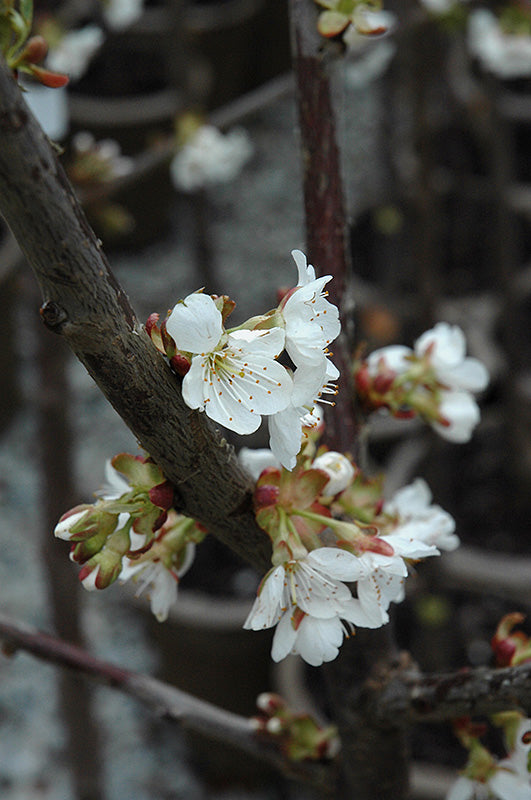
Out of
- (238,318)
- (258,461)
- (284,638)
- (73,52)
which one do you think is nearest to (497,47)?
(73,52)

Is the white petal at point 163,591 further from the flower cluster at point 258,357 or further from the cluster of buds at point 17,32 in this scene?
the cluster of buds at point 17,32

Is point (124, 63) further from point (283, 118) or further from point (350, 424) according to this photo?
point (350, 424)

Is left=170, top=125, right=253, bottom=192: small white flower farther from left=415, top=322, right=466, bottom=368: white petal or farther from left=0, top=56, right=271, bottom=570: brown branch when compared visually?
left=0, top=56, right=271, bottom=570: brown branch

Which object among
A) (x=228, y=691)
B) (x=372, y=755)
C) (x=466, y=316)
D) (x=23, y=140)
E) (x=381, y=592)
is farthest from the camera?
(x=466, y=316)

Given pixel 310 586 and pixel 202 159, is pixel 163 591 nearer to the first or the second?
pixel 310 586

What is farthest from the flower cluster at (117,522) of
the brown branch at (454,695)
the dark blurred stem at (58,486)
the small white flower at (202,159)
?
the small white flower at (202,159)

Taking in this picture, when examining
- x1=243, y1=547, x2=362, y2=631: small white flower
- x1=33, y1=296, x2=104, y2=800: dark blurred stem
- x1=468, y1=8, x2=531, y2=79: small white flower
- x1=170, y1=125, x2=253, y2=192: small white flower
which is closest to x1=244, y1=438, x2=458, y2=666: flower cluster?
x1=243, y1=547, x2=362, y2=631: small white flower

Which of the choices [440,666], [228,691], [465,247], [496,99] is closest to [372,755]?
[440,666]
